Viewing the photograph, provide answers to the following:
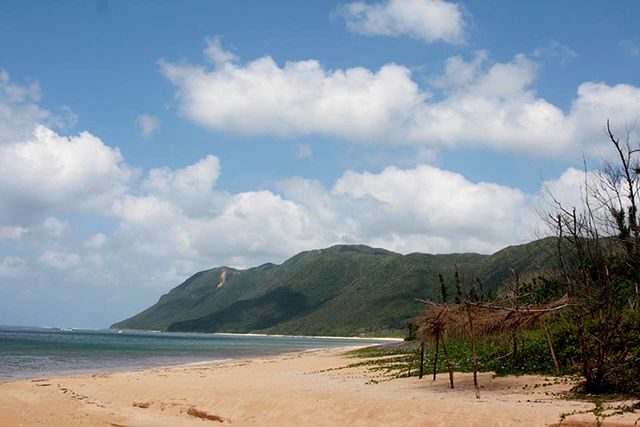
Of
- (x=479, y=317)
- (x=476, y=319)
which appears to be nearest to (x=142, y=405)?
(x=476, y=319)

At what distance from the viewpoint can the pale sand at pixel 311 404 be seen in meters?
14.8

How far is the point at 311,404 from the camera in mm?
17375

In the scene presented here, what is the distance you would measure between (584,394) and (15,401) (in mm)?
18371

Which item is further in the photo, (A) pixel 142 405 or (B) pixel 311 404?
(A) pixel 142 405

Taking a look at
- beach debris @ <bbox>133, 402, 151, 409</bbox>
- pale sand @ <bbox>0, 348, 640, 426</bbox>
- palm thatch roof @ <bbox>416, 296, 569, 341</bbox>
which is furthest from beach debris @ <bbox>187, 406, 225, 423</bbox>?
palm thatch roof @ <bbox>416, 296, 569, 341</bbox>

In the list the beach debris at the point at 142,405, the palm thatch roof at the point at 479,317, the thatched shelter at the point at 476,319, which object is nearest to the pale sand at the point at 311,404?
the beach debris at the point at 142,405

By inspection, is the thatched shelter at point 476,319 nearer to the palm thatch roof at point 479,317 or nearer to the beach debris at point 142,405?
the palm thatch roof at point 479,317

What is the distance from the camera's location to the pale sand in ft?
48.7

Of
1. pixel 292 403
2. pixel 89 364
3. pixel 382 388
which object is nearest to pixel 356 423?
pixel 292 403

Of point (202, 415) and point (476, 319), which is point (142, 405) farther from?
point (476, 319)

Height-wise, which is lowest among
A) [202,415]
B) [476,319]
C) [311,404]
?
[202,415]

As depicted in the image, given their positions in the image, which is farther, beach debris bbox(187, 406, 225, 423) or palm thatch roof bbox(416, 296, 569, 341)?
palm thatch roof bbox(416, 296, 569, 341)

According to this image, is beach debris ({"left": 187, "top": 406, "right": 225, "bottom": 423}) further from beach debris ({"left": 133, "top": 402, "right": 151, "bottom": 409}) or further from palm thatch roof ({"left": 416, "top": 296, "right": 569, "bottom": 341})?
palm thatch roof ({"left": 416, "top": 296, "right": 569, "bottom": 341})

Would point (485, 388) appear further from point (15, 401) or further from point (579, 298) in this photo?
point (15, 401)
